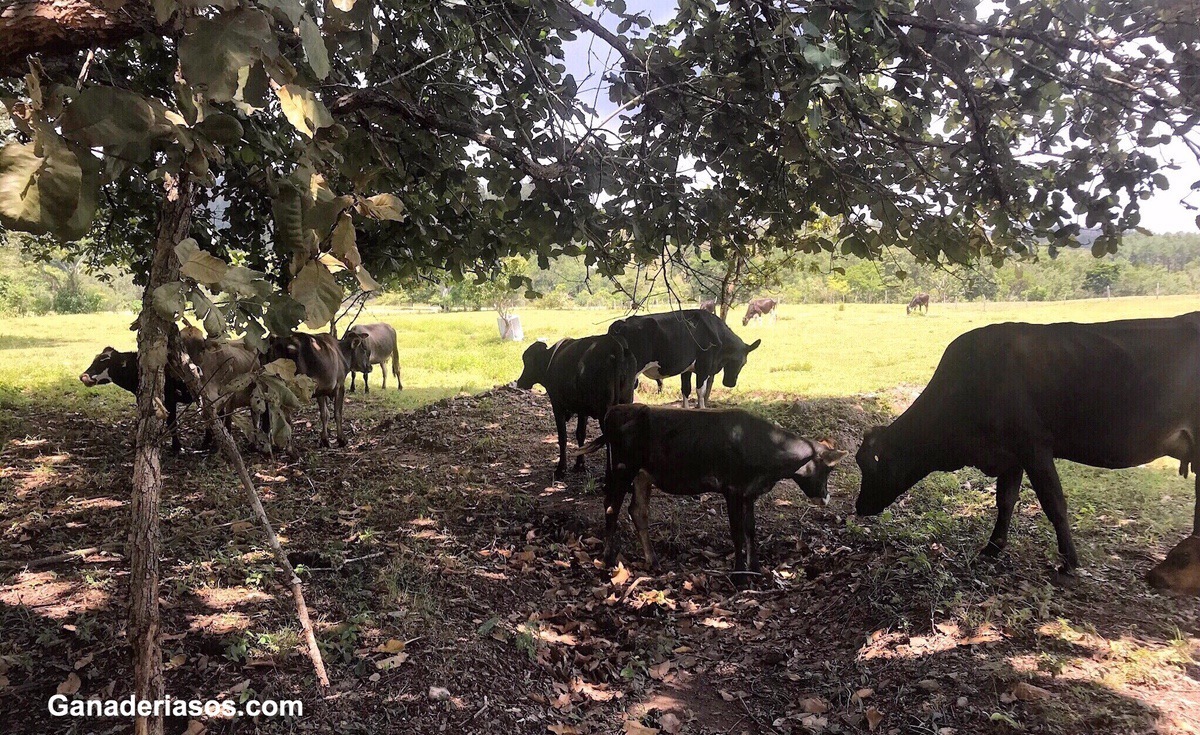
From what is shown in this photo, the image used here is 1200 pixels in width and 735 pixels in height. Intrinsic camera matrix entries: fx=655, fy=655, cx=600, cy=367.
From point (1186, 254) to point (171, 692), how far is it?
57.6 ft

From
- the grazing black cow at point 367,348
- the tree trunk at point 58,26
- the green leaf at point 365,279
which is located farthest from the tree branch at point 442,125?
the grazing black cow at point 367,348

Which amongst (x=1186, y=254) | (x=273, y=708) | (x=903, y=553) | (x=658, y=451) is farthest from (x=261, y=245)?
(x=1186, y=254)

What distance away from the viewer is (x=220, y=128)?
194 cm

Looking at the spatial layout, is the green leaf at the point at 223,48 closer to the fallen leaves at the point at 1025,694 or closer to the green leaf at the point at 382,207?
the green leaf at the point at 382,207

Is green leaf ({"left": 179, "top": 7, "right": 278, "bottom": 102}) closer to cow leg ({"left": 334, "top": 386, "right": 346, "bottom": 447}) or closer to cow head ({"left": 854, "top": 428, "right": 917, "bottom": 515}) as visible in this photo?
cow head ({"left": 854, "top": 428, "right": 917, "bottom": 515})

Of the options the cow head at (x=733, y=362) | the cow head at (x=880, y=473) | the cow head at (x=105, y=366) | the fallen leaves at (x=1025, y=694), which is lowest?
the fallen leaves at (x=1025, y=694)

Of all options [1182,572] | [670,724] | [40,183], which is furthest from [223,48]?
[1182,572]

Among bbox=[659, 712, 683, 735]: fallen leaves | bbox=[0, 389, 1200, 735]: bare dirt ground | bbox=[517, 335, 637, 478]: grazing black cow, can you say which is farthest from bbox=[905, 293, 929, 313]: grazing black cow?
bbox=[659, 712, 683, 735]: fallen leaves

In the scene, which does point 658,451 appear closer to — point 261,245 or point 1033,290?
point 261,245

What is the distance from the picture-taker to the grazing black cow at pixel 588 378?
7441mm

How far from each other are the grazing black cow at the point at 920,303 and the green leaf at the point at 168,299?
35757 millimetres

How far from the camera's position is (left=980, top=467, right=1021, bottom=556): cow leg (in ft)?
17.1

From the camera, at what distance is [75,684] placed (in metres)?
3.34

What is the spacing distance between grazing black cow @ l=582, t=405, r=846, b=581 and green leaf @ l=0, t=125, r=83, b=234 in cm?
463
